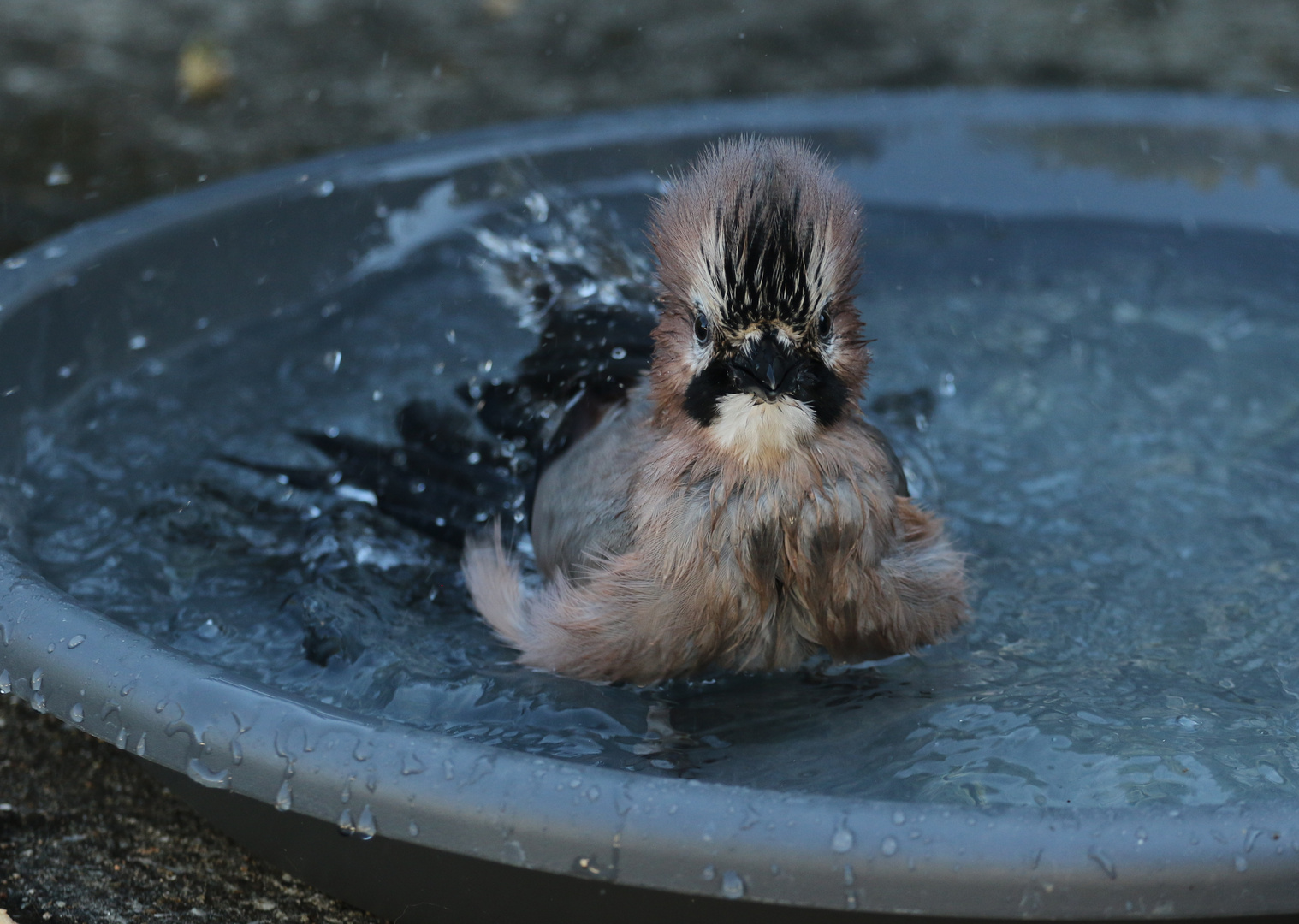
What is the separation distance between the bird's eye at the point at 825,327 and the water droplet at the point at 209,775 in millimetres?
1623

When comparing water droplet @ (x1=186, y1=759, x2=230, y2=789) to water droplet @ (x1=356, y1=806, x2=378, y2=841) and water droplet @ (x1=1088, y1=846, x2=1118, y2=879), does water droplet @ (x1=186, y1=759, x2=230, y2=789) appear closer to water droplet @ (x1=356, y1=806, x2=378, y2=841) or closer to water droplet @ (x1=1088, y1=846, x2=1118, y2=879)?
water droplet @ (x1=356, y1=806, x2=378, y2=841)

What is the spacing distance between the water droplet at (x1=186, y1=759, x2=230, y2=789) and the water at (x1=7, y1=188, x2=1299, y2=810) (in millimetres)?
16

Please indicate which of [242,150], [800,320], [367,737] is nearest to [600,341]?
[800,320]

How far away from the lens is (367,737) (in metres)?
2.67

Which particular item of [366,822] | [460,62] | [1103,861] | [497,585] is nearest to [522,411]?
[497,585]

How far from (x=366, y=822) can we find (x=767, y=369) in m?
1.32

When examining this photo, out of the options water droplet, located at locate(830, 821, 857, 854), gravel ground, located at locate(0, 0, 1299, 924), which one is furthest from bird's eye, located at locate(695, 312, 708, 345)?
Result: gravel ground, located at locate(0, 0, 1299, 924)

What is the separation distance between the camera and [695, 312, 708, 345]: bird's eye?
3.41m

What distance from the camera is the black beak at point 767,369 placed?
3.26 meters

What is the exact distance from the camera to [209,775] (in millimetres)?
2775

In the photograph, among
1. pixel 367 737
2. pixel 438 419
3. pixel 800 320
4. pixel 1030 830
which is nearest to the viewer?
pixel 1030 830

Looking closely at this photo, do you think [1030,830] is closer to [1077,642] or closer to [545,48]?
[1077,642]

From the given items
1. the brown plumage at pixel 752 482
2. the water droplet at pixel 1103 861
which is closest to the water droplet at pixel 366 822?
the brown plumage at pixel 752 482

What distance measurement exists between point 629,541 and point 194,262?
261cm
